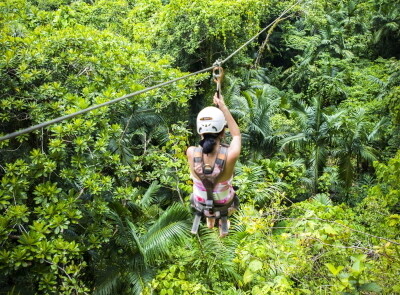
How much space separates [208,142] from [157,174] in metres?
3.21

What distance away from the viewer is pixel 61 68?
18.5ft

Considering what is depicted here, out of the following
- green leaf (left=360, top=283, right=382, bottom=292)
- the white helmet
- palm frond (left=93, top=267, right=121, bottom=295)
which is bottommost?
palm frond (left=93, top=267, right=121, bottom=295)

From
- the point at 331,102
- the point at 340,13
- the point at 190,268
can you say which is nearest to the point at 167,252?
the point at 190,268

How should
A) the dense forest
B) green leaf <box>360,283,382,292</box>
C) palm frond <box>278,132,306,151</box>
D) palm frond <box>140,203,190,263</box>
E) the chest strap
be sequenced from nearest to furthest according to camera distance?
green leaf <box>360,283,382,292</box>, the chest strap, the dense forest, palm frond <box>140,203,190,263</box>, palm frond <box>278,132,306,151</box>

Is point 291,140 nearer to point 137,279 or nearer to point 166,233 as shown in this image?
point 166,233

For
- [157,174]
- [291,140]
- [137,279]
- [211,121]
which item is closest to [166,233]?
[137,279]

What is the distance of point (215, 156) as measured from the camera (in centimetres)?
296

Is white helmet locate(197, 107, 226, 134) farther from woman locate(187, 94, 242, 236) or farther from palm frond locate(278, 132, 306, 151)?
palm frond locate(278, 132, 306, 151)

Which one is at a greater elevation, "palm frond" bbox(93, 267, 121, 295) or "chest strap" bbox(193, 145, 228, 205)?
"chest strap" bbox(193, 145, 228, 205)

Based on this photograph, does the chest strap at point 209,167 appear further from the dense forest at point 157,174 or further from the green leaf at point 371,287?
the green leaf at point 371,287

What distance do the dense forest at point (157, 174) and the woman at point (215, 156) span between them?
0.69 meters

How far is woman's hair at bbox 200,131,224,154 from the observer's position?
2.87 meters

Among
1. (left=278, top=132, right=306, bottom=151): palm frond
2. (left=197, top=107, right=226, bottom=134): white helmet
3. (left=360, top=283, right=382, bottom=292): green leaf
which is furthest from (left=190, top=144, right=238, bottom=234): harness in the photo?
(left=278, top=132, right=306, bottom=151): palm frond

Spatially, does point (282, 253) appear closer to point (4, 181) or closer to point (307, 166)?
point (4, 181)
